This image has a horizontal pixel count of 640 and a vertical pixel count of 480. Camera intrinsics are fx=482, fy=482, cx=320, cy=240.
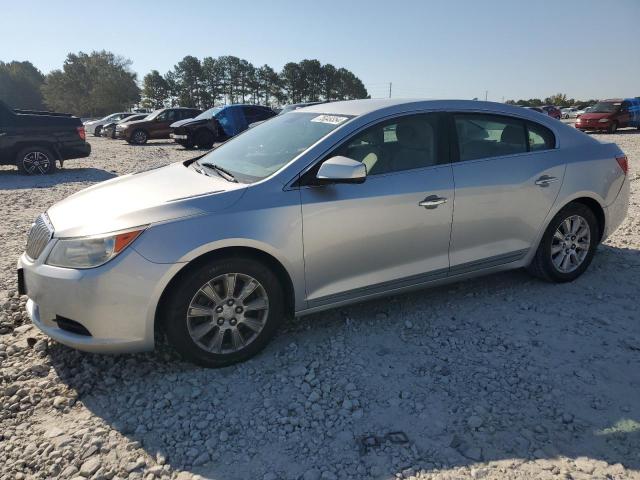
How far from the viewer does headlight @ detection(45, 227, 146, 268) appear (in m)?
2.68

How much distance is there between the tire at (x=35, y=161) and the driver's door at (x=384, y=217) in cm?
1070

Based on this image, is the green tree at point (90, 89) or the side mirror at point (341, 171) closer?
the side mirror at point (341, 171)

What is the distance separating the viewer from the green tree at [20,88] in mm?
81312

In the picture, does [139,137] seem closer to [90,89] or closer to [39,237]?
[39,237]

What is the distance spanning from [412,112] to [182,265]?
6.59 feet

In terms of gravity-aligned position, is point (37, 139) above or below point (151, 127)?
above

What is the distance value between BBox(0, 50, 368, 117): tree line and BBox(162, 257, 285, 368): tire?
235 feet

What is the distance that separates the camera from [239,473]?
2.24 metres

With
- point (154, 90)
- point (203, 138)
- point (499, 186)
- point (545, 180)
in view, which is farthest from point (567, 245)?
point (154, 90)

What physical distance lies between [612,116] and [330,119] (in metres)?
24.2

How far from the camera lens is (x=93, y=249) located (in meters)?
2.71

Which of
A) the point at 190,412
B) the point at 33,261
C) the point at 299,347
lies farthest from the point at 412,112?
the point at 33,261

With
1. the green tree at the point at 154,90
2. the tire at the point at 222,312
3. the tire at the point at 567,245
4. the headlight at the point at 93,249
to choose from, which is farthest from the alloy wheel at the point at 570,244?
Result: the green tree at the point at 154,90

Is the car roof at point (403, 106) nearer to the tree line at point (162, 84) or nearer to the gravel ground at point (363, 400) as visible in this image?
the gravel ground at point (363, 400)
